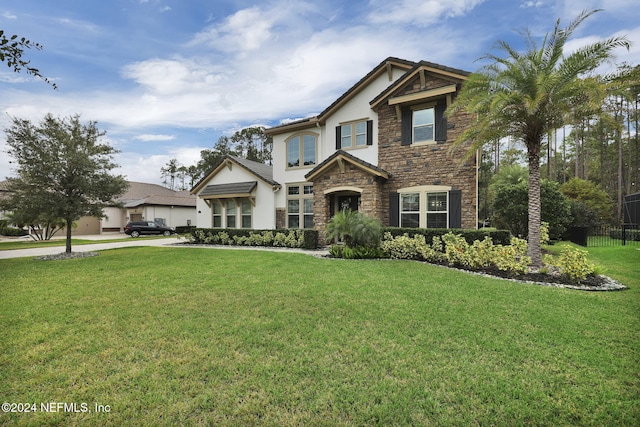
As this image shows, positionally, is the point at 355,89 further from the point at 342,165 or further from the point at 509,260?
the point at 509,260

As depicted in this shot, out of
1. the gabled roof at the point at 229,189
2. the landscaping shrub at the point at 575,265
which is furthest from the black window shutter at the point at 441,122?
the gabled roof at the point at 229,189

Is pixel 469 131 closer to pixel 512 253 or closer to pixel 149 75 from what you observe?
pixel 512 253

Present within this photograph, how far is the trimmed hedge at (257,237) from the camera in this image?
1484 centimetres

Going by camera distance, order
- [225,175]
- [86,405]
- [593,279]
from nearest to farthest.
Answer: [86,405] → [593,279] → [225,175]

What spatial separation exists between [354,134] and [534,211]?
8.80m

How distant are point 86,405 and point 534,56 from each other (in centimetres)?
1363

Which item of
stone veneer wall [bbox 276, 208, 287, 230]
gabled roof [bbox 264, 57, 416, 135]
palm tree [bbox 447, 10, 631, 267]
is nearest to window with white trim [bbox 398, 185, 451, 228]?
palm tree [bbox 447, 10, 631, 267]

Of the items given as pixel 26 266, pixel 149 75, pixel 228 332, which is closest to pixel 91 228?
pixel 26 266

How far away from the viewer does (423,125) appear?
1334 cm

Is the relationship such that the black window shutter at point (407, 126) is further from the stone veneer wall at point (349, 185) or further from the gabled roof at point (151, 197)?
the gabled roof at point (151, 197)

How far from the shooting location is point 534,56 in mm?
9531

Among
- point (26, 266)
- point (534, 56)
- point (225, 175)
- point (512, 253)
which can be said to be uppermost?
point (534, 56)

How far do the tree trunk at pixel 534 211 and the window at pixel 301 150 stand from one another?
1042 centimetres

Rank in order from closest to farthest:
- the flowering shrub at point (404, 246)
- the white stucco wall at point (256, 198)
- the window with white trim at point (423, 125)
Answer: the flowering shrub at point (404, 246)
the window with white trim at point (423, 125)
the white stucco wall at point (256, 198)
